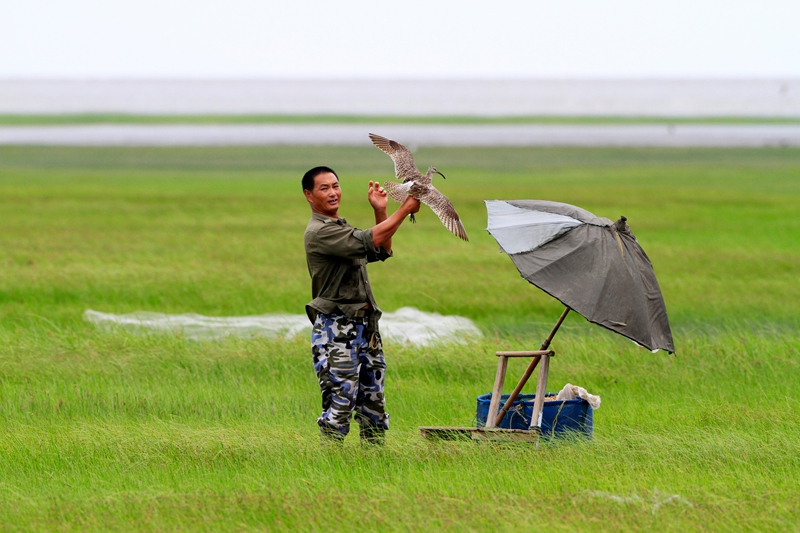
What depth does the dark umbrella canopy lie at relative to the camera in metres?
6.93

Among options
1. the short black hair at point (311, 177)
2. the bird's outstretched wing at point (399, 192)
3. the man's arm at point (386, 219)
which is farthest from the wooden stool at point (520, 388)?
the short black hair at point (311, 177)

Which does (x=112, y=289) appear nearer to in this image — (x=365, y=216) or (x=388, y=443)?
(x=388, y=443)

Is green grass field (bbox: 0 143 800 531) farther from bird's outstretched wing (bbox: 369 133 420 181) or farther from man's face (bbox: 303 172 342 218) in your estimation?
bird's outstretched wing (bbox: 369 133 420 181)

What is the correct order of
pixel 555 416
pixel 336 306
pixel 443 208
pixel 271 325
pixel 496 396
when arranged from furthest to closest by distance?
pixel 271 325
pixel 555 416
pixel 496 396
pixel 336 306
pixel 443 208

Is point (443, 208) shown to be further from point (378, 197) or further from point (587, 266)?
point (587, 266)

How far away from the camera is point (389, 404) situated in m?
9.55

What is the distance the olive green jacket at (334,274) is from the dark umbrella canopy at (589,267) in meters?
0.92

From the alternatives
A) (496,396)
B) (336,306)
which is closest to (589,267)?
(496,396)

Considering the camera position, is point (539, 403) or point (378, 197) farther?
point (539, 403)

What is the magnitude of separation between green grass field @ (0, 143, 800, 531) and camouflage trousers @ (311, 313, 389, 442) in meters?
0.32

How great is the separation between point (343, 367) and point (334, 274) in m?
0.62

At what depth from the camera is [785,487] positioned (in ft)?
23.0

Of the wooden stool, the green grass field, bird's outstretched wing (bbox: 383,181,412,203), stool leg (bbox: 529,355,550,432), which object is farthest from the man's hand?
the green grass field

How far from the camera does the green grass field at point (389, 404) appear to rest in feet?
21.5
